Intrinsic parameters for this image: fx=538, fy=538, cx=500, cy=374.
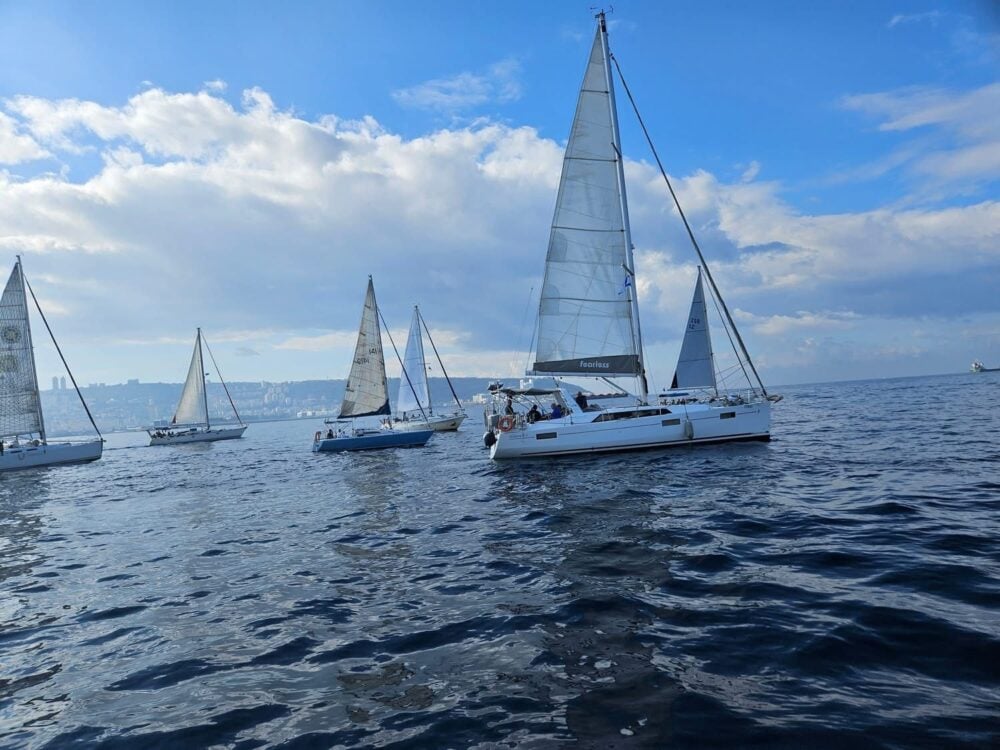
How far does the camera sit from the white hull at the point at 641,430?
2372 cm

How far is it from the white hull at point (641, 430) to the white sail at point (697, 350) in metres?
13.1

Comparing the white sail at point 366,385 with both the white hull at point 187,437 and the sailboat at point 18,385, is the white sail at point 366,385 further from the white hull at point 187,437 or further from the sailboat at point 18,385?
the white hull at point 187,437

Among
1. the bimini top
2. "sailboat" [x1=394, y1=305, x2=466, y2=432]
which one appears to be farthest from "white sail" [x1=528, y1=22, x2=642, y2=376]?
"sailboat" [x1=394, y1=305, x2=466, y2=432]

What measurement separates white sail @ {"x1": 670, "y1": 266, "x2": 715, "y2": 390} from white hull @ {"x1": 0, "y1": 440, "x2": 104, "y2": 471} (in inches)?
1909

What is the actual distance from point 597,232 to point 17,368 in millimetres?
45420

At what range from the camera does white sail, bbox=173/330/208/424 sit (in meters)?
72.2

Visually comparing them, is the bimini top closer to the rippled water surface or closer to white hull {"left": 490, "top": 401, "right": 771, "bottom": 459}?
white hull {"left": 490, "top": 401, "right": 771, "bottom": 459}

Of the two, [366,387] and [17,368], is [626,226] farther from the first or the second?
[17,368]

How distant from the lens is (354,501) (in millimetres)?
17984

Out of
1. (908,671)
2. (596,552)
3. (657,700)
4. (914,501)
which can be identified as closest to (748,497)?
(914,501)

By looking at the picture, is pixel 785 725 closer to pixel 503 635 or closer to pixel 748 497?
pixel 503 635

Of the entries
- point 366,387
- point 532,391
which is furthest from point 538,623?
point 366,387

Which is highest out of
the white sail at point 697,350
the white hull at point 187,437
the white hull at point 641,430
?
the white sail at point 697,350

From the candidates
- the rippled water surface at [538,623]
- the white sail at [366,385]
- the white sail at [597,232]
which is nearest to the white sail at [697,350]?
the white sail at [597,232]
